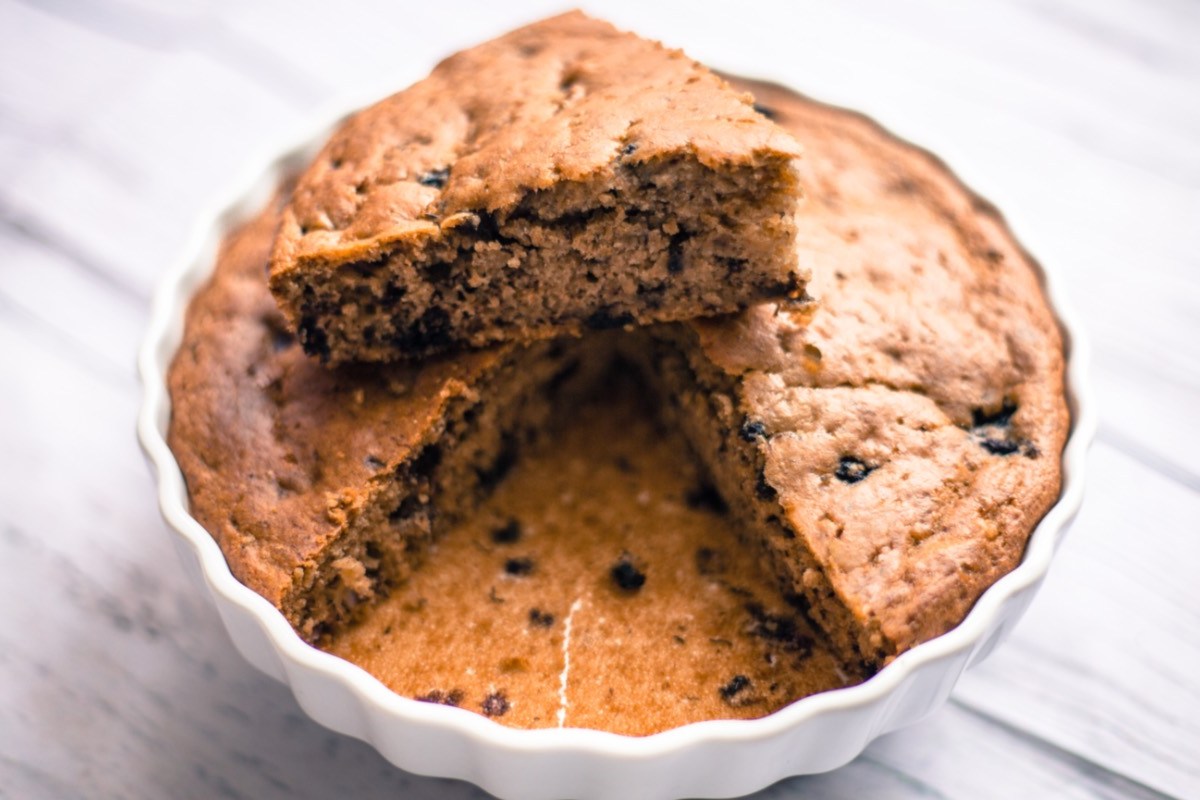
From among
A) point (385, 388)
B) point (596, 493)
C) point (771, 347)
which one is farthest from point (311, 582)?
point (771, 347)

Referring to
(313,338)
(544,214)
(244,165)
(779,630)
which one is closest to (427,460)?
(313,338)

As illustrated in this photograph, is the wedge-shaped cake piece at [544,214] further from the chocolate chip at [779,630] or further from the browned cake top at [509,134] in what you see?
the chocolate chip at [779,630]

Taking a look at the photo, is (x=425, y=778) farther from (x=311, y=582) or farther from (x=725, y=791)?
(x=725, y=791)

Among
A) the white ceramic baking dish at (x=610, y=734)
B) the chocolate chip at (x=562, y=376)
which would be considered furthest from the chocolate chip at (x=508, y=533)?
the white ceramic baking dish at (x=610, y=734)

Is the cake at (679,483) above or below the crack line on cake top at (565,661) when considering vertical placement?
above

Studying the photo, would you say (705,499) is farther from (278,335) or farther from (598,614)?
(278,335)

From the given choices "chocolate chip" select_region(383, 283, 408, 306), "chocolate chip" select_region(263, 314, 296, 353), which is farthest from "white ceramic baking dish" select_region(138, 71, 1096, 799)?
"chocolate chip" select_region(383, 283, 408, 306)
